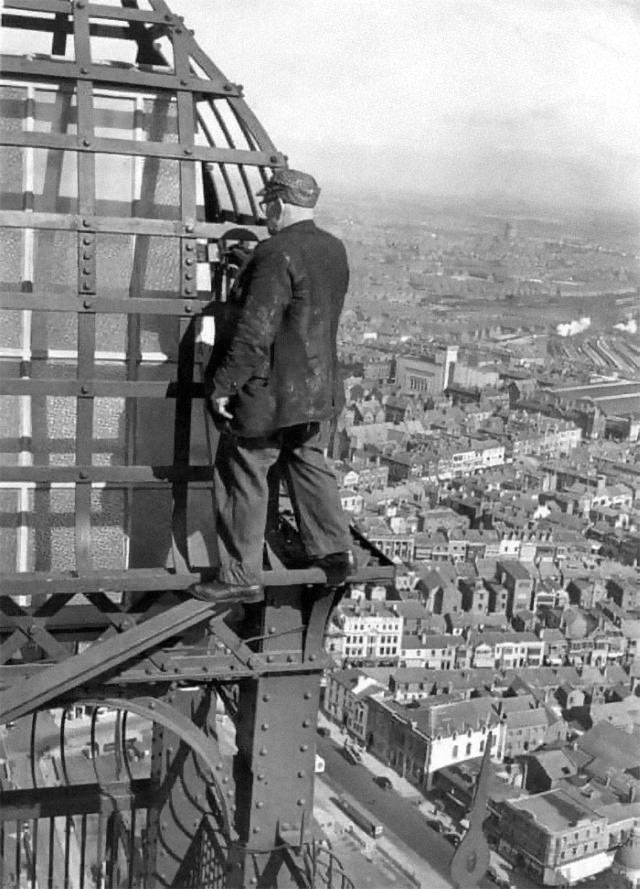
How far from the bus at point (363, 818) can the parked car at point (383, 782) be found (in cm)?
161

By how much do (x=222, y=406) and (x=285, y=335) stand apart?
18 centimetres

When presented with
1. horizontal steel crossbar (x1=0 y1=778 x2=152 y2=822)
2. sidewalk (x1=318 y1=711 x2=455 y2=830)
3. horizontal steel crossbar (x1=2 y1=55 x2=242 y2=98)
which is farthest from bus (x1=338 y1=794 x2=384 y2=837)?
horizontal steel crossbar (x1=2 y1=55 x2=242 y2=98)

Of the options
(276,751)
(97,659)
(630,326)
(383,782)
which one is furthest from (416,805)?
(630,326)

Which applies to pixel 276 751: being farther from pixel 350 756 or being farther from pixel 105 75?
pixel 350 756

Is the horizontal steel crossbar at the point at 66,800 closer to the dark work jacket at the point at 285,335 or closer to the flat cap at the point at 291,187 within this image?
the dark work jacket at the point at 285,335

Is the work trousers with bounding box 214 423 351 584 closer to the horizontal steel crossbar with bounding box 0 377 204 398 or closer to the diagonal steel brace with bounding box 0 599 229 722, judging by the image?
the diagonal steel brace with bounding box 0 599 229 722

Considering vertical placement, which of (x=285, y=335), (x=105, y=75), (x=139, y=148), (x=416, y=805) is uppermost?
(x=105, y=75)

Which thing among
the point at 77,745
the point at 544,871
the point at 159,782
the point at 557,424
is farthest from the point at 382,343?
the point at 159,782

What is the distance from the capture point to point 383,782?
21984 mm

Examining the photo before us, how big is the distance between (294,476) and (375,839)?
1726 centimetres

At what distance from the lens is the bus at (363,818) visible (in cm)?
1873

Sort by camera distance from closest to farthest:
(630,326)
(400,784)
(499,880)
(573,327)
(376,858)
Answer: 1. (499,880)
2. (376,858)
3. (400,784)
4. (630,326)
5. (573,327)

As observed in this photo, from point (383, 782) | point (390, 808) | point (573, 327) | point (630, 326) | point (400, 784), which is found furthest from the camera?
point (573, 327)

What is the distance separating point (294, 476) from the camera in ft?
8.00
